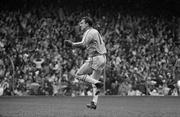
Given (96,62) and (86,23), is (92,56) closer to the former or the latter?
(96,62)

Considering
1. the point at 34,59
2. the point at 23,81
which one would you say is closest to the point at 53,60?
the point at 34,59

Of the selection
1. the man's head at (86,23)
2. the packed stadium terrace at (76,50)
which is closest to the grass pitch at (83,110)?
the man's head at (86,23)

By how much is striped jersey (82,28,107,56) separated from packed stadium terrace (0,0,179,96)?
10.3m

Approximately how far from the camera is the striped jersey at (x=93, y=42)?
417 inches

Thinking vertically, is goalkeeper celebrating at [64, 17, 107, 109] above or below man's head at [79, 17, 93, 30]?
below

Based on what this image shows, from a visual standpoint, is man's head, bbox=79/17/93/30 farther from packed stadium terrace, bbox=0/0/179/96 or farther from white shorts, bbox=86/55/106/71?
packed stadium terrace, bbox=0/0/179/96

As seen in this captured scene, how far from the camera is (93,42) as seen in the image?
35.2 ft

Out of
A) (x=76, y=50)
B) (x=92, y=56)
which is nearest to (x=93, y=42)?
(x=92, y=56)

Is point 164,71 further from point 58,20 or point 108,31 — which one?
point 58,20

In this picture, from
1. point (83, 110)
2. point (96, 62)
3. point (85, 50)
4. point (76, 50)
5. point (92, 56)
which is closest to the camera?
point (96, 62)

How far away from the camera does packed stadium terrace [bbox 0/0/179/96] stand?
21.7m

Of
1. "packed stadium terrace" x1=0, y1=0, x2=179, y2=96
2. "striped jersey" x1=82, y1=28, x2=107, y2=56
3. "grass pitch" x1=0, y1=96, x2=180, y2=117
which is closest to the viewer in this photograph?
"grass pitch" x1=0, y1=96, x2=180, y2=117

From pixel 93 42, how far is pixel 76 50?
13607mm

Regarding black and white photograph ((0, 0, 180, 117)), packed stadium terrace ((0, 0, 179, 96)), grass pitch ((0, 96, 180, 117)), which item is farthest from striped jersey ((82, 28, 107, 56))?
packed stadium terrace ((0, 0, 179, 96))
